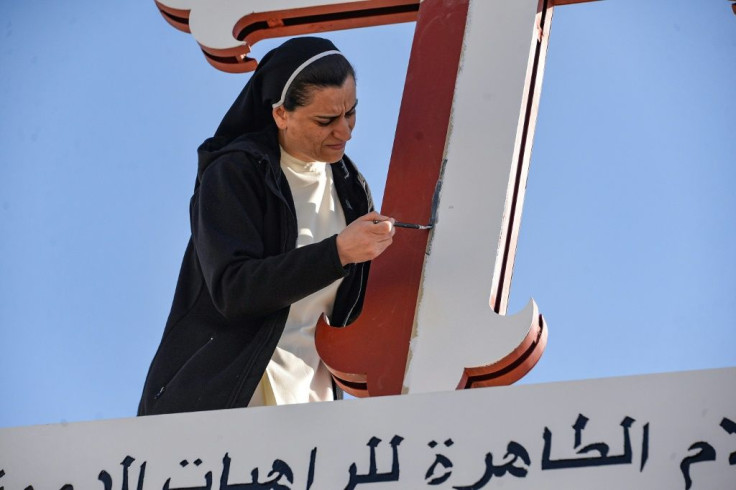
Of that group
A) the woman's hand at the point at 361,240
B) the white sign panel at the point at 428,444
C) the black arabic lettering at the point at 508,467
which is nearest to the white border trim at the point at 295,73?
the woman's hand at the point at 361,240

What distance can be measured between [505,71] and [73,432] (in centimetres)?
135

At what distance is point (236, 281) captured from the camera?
10.7 feet

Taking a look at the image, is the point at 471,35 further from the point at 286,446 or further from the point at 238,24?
the point at 286,446

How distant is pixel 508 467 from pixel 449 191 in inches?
42.7

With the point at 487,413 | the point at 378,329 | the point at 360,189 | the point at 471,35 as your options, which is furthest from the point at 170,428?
the point at 471,35

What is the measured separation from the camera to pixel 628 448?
8.26 feet

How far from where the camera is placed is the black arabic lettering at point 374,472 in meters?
2.63

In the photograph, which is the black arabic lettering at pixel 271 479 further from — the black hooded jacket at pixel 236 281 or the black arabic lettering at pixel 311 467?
the black hooded jacket at pixel 236 281

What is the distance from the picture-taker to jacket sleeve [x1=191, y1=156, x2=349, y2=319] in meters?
3.20

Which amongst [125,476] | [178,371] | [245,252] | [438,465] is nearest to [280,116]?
[245,252]

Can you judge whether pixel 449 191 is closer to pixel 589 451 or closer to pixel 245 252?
pixel 245 252

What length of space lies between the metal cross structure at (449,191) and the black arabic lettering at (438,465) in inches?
26.2

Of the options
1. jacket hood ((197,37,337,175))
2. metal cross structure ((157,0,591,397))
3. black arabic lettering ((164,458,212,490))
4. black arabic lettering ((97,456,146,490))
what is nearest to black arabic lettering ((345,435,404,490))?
black arabic lettering ((164,458,212,490))

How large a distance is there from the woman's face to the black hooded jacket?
6 centimetres
